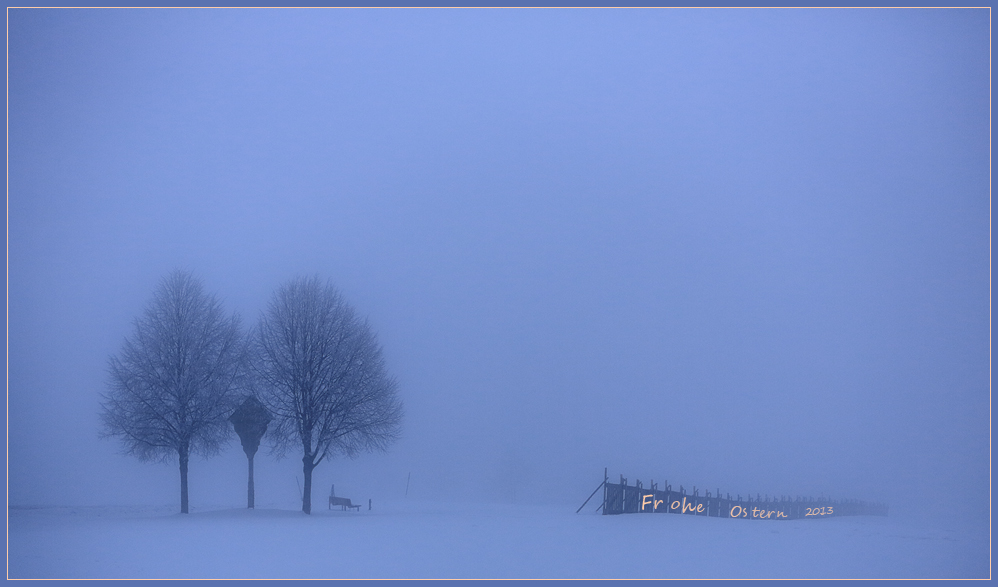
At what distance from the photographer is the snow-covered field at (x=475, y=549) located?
16141 millimetres

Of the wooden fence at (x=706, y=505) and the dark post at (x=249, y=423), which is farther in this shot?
the dark post at (x=249, y=423)

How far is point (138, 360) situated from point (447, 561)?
21054 millimetres

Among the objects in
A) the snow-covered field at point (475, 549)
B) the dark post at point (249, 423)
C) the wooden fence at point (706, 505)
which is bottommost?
the wooden fence at point (706, 505)

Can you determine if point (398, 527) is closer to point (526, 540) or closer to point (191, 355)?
point (526, 540)

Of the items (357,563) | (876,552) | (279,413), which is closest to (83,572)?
(357,563)

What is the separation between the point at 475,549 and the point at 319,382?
14957 millimetres

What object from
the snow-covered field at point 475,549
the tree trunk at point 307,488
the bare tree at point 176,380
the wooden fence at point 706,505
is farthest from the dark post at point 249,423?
the wooden fence at point 706,505

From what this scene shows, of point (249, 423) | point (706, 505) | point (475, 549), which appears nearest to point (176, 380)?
point (249, 423)

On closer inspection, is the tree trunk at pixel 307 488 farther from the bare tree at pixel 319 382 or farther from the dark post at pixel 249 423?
the dark post at pixel 249 423

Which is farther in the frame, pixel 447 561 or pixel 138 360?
pixel 138 360

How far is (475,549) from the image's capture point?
61.3 feet

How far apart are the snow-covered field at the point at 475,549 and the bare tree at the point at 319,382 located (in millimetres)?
4748

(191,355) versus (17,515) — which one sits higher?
(191,355)

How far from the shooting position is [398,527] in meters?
24.5
